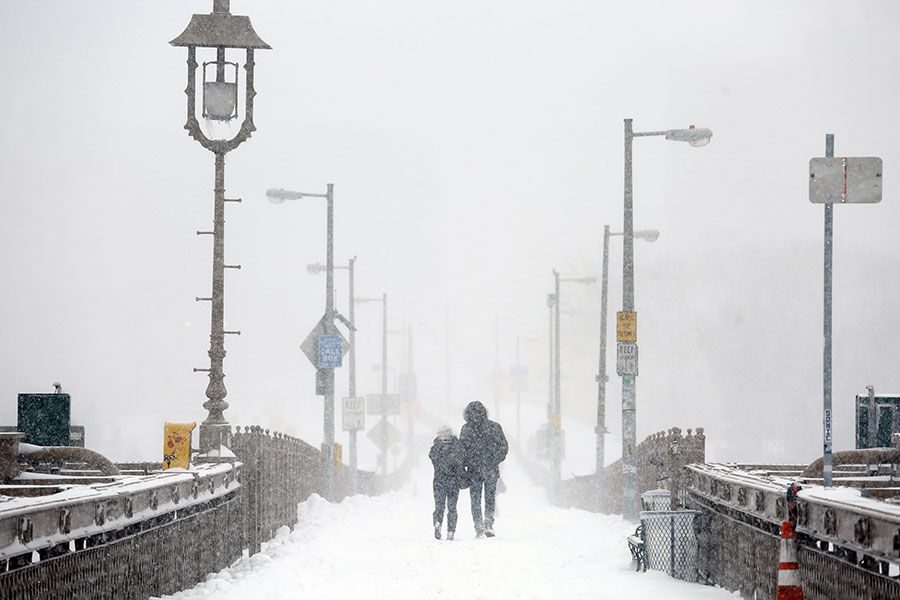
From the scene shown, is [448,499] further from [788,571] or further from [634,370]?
[788,571]

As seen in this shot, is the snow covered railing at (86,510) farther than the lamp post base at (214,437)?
No

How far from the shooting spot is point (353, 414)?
4531 cm

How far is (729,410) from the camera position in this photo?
116500 mm

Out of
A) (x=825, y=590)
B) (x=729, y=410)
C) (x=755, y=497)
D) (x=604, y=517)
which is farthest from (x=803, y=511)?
(x=729, y=410)

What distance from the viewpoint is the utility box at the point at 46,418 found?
18.8 meters

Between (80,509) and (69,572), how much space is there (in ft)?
1.33

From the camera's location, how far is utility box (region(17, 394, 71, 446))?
741 inches

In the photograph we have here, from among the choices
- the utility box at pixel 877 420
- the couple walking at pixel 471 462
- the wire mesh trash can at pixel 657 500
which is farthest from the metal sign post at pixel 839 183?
the couple walking at pixel 471 462

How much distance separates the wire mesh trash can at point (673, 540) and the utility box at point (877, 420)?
386 centimetres

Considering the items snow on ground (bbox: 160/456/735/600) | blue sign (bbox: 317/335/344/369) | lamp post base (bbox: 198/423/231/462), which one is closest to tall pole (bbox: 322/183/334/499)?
blue sign (bbox: 317/335/344/369)

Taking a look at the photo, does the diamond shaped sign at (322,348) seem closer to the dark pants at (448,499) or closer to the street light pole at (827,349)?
the dark pants at (448,499)

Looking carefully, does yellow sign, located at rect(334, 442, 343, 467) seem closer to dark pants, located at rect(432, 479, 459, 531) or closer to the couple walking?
the couple walking

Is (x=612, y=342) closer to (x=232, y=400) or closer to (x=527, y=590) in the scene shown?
(x=232, y=400)

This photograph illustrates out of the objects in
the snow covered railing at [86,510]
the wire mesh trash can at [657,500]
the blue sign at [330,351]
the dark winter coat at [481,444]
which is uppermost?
the blue sign at [330,351]
